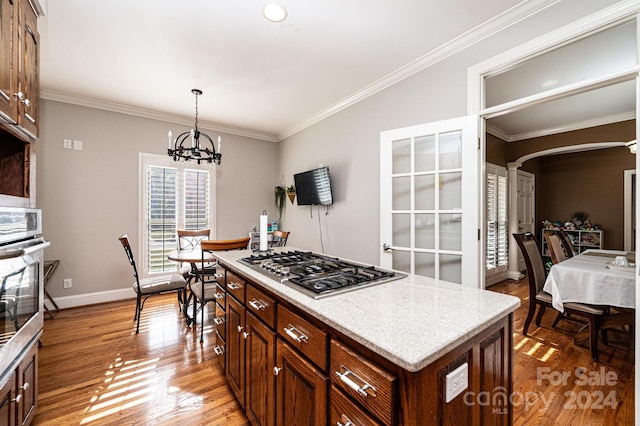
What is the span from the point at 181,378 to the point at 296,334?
1.57 metres

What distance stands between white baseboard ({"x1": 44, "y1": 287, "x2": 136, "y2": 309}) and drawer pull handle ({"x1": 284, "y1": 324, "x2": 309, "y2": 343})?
3768 mm

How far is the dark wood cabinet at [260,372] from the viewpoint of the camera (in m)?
1.29

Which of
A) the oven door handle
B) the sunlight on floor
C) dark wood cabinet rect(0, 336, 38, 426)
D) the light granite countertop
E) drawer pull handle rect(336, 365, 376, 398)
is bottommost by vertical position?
the sunlight on floor

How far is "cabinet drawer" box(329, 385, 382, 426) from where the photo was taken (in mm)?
800

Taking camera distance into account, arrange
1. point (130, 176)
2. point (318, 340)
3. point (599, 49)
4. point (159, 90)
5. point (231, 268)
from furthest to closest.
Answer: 1. point (130, 176)
2. point (159, 90)
3. point (599, 49)
4. point (231, 268)
5. point (318, 340)

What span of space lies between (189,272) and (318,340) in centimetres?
296

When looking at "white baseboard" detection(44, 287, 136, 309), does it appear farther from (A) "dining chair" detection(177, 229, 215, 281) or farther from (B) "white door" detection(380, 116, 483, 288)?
(B) "white door" detection(380, 116, 483, 288)

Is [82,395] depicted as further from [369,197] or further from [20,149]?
[369,197]

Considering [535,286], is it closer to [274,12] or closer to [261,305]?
[261,305]

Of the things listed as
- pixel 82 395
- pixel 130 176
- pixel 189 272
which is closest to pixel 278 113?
pixel 130 176

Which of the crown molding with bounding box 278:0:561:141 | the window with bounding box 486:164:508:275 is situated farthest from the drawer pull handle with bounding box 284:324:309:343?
the window with bounding box 486:164:508:275

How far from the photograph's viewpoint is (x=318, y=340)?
100 cm

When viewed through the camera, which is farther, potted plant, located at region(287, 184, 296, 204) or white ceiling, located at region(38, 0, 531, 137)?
potted plant, located at region(287, 184, 296, 204)

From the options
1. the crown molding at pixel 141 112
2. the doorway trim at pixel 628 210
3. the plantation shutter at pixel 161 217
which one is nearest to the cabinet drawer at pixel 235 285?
the plantation shutter at pixel 161 217
